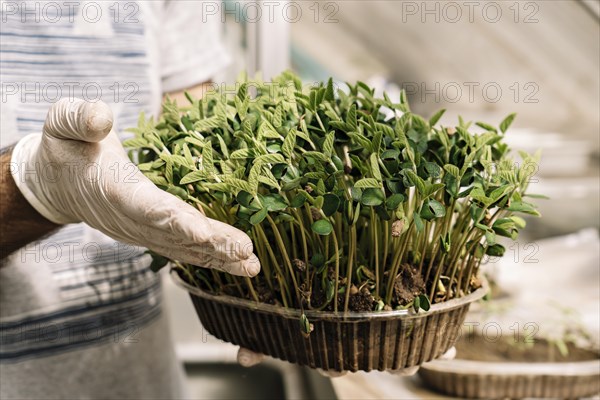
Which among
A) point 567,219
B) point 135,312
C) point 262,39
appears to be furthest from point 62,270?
point 567,219

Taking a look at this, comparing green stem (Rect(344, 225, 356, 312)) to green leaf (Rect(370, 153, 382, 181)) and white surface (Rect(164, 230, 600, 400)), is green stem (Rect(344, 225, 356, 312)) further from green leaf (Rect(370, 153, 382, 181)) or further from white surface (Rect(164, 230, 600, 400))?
white surface (Rect(164, 230, 600, 400))

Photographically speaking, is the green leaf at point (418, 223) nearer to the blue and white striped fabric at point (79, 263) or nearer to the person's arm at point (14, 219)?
the person's arm at point (14, 219)

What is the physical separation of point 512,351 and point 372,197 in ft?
2.01

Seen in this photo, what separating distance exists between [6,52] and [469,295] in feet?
2.01

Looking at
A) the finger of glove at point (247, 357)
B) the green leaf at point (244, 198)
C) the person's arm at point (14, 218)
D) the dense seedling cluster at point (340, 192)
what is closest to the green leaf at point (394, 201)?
the dense seedling cluster at point (340, 192)

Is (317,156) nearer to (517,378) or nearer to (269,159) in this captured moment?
(269,159)

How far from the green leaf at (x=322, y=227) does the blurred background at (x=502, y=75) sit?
0.52 metres

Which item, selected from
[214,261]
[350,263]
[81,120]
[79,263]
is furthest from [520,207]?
[79,263]

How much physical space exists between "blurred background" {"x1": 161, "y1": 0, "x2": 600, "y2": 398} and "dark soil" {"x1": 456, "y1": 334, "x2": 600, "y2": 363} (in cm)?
3

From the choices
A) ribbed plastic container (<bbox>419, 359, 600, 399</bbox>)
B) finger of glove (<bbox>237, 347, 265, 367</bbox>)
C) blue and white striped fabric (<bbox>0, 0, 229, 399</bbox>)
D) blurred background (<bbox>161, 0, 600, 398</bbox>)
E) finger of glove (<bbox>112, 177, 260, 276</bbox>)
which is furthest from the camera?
blurred background (<bbox>161, 0, 600, 398</bbox>)

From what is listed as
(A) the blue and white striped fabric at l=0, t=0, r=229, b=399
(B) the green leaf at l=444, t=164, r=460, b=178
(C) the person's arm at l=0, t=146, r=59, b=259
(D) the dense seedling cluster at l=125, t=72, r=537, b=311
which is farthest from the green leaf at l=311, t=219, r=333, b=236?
(A) the blue and white striped fabric at l=0, t=0, r=229, b=399

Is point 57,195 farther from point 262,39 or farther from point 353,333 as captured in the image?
point 262,39

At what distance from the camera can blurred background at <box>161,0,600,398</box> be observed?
3.49 ft

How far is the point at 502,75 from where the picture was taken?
1.33 meters
